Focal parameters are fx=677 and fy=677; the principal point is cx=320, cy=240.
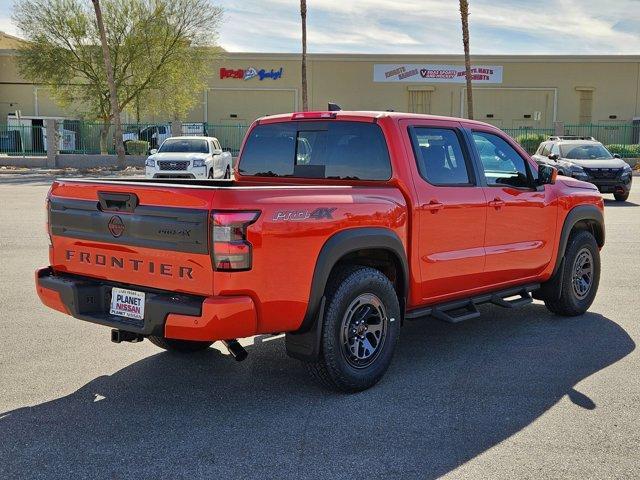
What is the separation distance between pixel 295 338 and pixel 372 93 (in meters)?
44.5

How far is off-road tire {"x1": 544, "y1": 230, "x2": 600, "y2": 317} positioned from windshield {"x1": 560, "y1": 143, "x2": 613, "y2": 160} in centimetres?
1368

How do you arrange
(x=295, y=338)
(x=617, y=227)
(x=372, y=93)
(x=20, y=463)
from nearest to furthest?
(x=20, y=463)
(x=295, y=338)
(x=617, y=227)
(x=372, y=93)

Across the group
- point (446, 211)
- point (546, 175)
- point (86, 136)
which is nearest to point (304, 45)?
point (86, 136)

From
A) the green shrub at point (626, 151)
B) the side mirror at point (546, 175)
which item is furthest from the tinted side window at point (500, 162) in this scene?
the green shrub at point (626, 151)

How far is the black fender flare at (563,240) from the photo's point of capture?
6.54 metres

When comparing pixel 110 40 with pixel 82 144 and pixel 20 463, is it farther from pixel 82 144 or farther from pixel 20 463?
pixel 20 463

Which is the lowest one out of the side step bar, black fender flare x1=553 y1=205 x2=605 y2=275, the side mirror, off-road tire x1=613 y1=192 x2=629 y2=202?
off-road tire x1=613 y1=192 x2=629 y2=202

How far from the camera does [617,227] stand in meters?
13.4

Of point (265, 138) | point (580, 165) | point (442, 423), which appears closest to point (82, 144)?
point (580, 165)

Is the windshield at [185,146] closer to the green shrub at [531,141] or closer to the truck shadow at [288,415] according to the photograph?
the truck shadow at [288,415]

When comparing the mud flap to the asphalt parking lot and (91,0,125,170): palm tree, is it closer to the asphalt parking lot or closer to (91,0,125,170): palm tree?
the asphalt parking lot

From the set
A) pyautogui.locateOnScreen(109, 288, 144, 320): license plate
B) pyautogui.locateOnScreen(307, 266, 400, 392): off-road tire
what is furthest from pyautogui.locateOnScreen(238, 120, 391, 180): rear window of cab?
pyautogui.locateOnScreen(109, 288, 144, 320): license plate

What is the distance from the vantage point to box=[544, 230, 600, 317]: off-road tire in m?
6.70

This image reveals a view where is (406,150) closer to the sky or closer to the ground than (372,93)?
closer to the ground
